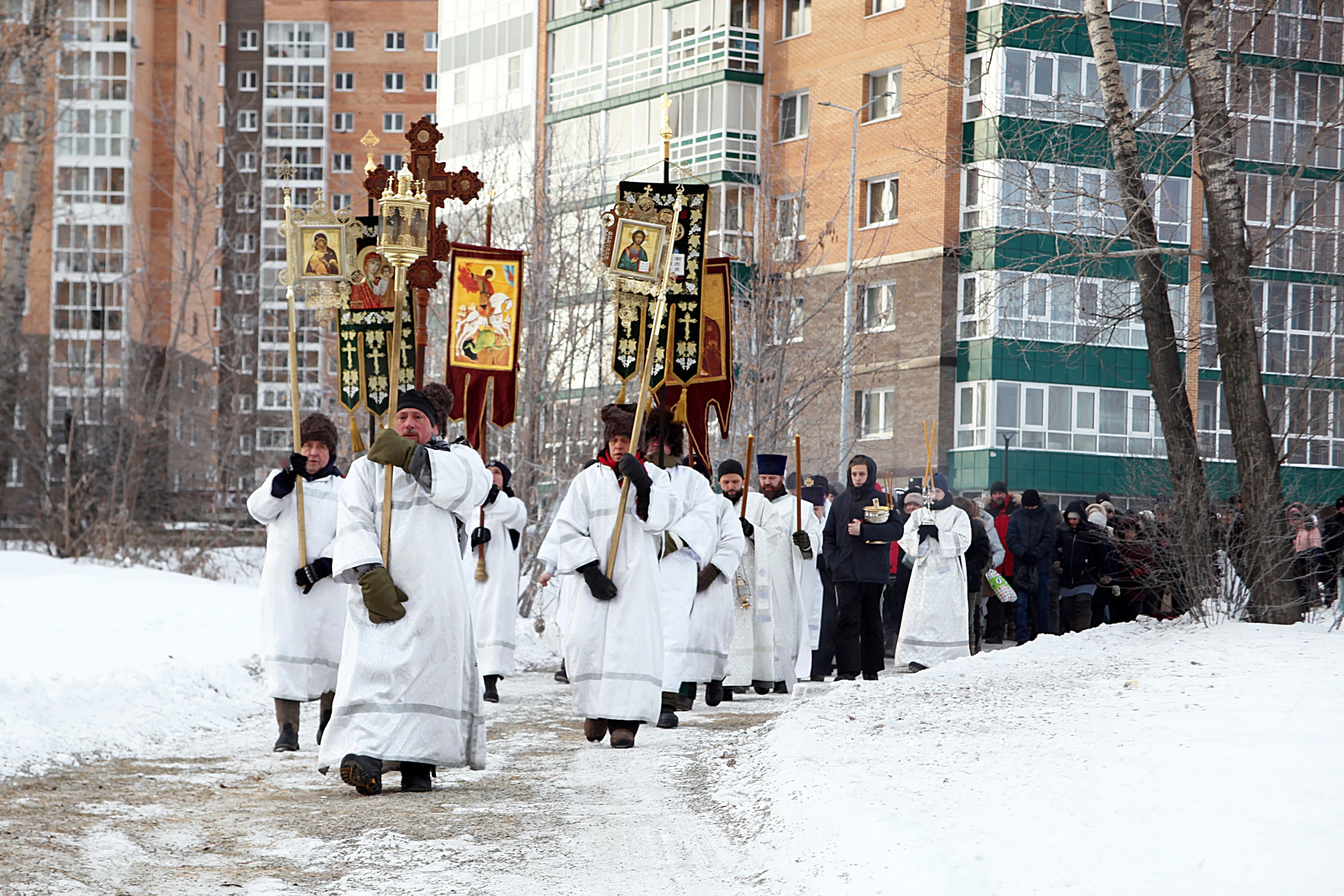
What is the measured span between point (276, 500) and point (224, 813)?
3053 millimetres

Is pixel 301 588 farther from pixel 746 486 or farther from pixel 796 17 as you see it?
pixel 796 17

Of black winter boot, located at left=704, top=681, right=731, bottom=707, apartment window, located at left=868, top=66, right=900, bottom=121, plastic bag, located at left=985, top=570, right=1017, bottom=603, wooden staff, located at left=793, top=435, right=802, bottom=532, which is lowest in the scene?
black winter boot, located at left=704, top=681, right=731, bottom=707

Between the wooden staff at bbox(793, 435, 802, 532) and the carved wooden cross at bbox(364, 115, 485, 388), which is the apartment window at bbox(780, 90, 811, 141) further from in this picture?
the carved wooden cross at bbox(364, 115, 485, 388)

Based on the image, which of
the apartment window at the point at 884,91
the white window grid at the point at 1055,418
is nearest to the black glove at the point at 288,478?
the white window grid at the point at 1055,418

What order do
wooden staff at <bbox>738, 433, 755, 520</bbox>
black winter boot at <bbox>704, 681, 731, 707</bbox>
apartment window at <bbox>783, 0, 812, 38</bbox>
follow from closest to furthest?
black winter boot at <bbox>704, 681, 731, 707</bbox> < wooden staff at <bbox>738, 433, 755, 520</bbox> < apartment window at <bbox>783, 0, 812, 38</bbox>

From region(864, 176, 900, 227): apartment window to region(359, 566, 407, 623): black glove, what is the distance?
34518 mm

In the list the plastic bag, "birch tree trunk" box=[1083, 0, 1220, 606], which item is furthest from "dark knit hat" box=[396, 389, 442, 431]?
the plastic bag

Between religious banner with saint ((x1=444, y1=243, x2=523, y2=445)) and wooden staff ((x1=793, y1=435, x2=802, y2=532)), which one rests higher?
religious banner with saint ((x1=444, y1=243, x2=523, y2=445))

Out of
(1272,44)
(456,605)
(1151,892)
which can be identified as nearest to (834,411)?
(1272,44)

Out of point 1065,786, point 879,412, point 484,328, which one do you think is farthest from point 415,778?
point 879,412

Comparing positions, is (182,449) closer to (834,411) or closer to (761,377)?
(834,411)

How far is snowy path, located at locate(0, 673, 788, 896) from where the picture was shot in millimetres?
6383

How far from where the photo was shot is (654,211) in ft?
39.5

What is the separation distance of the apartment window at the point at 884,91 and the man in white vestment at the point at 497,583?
1119 inches
